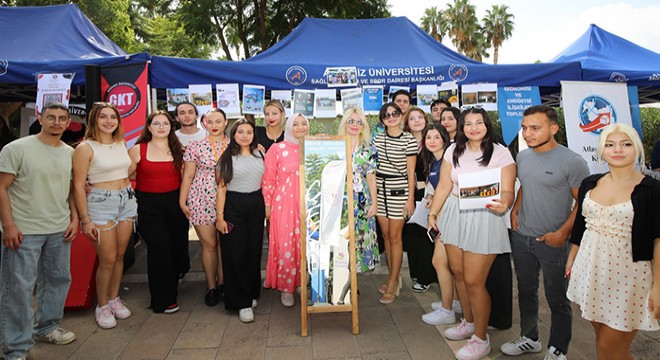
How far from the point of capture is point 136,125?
4438mm

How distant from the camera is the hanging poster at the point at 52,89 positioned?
4.23 m

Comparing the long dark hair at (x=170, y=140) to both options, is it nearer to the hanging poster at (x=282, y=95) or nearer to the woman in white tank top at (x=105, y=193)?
the woman in white tank top at (x=105, y=193)

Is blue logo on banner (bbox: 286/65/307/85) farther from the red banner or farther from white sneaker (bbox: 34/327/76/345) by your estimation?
white sneaker (bbox: 34/327/76/345)

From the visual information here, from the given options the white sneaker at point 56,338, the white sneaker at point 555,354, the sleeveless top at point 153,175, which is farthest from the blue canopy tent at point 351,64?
the white sneaker at point 555,354

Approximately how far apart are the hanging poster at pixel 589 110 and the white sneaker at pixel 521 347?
3017 millimetres

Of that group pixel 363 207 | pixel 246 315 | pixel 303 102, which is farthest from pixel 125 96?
pixel 363 207

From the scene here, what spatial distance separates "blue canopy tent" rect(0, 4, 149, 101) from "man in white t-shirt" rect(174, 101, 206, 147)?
896 mm

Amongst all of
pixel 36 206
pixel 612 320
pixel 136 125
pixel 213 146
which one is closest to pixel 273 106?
pixel 213 146

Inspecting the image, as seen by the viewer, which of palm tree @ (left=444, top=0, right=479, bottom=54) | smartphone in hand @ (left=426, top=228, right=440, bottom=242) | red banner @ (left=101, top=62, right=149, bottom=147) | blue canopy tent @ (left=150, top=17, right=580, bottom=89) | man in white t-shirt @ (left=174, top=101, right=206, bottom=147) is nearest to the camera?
smartphone in hand @ (left=426, top=228, right=440, bottom=242)

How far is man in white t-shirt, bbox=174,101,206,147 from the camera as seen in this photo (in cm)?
415

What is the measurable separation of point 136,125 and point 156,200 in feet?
4.68

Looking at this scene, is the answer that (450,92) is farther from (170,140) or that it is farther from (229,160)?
(170,140)

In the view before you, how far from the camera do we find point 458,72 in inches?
195

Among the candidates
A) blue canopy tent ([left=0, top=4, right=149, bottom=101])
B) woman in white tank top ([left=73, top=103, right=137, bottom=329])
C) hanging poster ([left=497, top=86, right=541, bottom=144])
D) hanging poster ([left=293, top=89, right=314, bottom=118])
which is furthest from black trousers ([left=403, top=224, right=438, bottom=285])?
blue canopy tent ([left=0, top=4, right=149, bottom=101])
